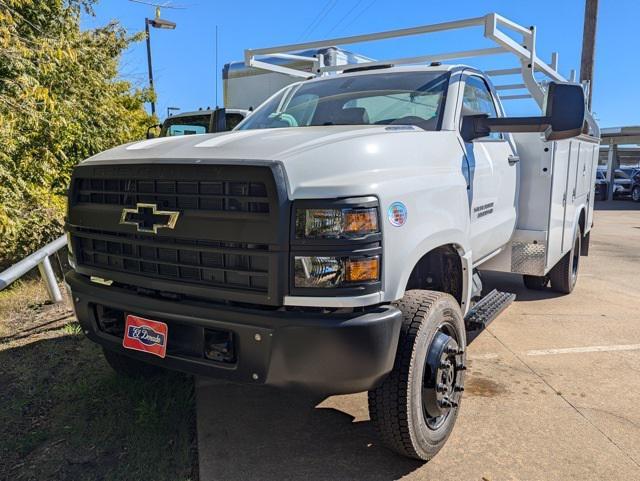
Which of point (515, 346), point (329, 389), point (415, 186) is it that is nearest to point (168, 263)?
point (329, 389)

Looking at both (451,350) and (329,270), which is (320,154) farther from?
(451,350)

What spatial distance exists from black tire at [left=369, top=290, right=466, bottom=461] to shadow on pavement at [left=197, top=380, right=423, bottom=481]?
22cm

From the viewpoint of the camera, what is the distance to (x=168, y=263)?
254cm

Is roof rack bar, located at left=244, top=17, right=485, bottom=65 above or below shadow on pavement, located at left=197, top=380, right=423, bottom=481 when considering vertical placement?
above

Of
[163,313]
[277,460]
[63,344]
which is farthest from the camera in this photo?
[63,344]

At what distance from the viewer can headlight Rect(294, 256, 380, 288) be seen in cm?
222

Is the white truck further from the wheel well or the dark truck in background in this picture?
the dark truck in background

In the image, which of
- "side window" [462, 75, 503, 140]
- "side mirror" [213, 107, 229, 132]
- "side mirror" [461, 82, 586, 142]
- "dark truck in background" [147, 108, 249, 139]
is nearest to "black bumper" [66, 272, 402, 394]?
"side mirror" [461, 82, 586, 142]

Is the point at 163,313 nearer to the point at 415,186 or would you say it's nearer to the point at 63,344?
the point at 415,186

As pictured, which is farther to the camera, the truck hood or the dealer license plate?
the dealer license plate

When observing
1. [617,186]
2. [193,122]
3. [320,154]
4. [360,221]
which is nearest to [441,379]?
[360,221]

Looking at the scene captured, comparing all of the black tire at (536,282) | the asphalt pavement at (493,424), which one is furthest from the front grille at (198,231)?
the black tire at (536,282)

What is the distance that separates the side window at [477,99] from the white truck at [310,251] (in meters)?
0.12

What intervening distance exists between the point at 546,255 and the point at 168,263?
3408mm
